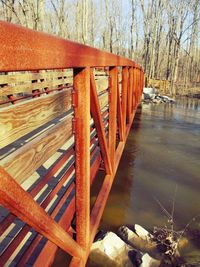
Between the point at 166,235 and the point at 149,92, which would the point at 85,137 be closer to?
the point at 166,235

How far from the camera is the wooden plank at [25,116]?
4.61 feet

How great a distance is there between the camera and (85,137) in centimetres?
181

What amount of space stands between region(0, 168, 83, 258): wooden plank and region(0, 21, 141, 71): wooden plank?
1.11 ft

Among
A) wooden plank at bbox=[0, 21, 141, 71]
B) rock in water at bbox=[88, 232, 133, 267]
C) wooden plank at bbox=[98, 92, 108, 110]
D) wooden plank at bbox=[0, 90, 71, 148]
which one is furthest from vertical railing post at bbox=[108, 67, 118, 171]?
wooden plank at bbox=[0, 21, 141, 71]

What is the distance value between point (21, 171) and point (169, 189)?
4291 millimetres

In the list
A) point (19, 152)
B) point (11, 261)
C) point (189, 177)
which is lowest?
point (189, 177)

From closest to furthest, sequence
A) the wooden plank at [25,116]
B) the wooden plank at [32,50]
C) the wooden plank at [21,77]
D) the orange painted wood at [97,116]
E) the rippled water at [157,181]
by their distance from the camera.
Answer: the wooden plank at [32,50], the wooden plank at [25,116], the orange painted wood at [97,116], the rippled water at [157,181], the wooden plank at [21,77]

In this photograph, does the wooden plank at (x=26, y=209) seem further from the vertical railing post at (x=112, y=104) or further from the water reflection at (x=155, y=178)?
the water reflection at (x=155, y=178)

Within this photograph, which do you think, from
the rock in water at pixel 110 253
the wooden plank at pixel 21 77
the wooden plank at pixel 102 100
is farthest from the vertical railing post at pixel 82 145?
the wooden plank at pixel 21 77

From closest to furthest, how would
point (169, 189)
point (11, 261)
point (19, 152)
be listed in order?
1. point (19, 152)
2. point (11, 261)
3. point (169, 189)

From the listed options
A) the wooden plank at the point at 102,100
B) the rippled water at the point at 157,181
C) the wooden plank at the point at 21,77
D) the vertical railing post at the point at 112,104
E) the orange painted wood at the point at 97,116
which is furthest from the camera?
the wooden plank at the point at 21,77

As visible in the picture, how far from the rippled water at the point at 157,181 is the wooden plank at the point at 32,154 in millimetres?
2452

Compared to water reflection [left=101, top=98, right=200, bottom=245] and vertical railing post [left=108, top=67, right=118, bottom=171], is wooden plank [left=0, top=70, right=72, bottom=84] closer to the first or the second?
water reflection [left=101, top=98, right=200, bottom=245]

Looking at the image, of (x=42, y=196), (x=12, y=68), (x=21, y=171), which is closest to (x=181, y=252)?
(x=42, y=196)
